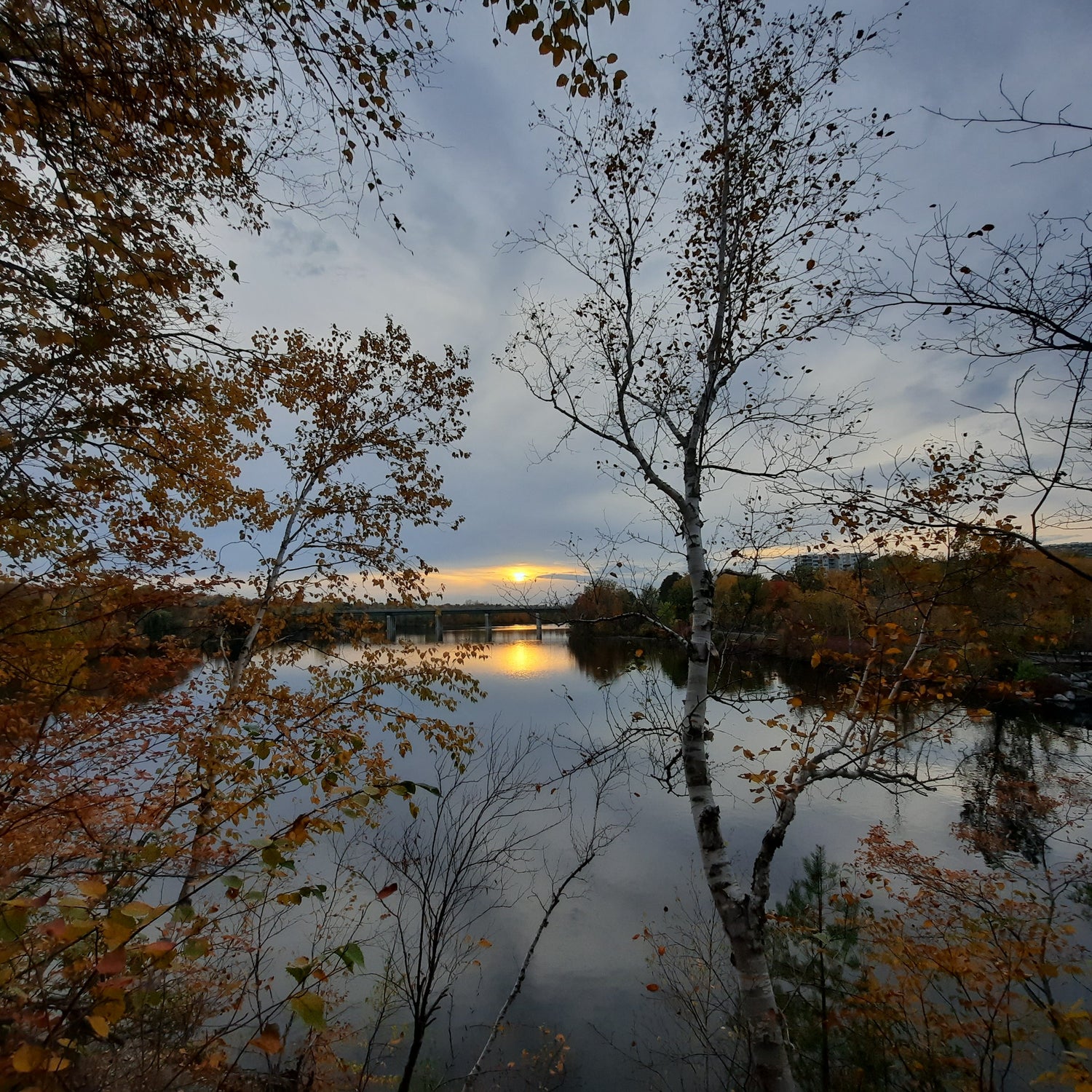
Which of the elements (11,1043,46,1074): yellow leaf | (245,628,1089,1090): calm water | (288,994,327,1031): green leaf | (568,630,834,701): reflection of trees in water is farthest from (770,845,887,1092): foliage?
(11,1043,46,1074): yellow leaf

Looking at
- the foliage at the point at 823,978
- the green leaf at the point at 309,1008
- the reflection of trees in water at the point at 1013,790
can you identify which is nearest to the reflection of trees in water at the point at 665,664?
the reflection of trees in water at the point at 1013,790

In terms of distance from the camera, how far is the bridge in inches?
215

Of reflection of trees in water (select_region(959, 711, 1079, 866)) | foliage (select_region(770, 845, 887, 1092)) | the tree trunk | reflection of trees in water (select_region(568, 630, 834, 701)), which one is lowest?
foliage (select_region(770, 845, 887, 1092))

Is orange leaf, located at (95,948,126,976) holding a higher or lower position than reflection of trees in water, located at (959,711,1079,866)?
higher

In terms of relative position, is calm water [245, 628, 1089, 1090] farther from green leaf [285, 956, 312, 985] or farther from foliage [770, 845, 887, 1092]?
green leaf [285, 956, 312, 985]

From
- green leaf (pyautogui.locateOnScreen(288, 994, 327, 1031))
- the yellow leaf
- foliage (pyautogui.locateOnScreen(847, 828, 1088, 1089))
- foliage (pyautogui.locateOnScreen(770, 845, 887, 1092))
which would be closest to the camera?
the yellow leaf

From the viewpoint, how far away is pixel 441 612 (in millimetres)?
22469

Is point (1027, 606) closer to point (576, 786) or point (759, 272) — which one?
point (759, 272)

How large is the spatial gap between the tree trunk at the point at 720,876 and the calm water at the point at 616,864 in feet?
1.16

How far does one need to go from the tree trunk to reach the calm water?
1.16ft

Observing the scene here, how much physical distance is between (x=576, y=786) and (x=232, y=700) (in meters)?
10.2

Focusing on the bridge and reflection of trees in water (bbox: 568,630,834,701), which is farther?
reflection of trees in water (bbox: 568,630,834,701)

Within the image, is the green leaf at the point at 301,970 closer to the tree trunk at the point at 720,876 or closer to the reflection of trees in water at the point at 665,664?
the tree trunk at the point at 720,876

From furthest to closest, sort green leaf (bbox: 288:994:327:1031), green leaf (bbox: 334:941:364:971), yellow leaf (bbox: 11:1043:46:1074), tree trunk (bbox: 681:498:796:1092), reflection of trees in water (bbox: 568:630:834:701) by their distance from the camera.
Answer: reflection of trees in water (bbox: 568:630:834:701)
tree trunk (bbox: 681:498:796:1092)
green leaf (bbox: 334:941:364:971)
green leaf (bbox: 288:994:327:1031)
yellow leaf (bbox: 11:1043:46:1074)
